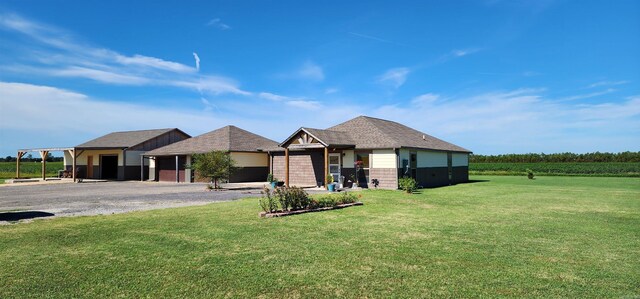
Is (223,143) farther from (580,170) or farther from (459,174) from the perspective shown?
(580,170)

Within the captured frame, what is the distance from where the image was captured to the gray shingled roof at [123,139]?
37.4 meters

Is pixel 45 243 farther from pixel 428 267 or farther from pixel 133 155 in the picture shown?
pixel 133 155

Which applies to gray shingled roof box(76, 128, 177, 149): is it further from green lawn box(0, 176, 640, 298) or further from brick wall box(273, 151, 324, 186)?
green lawn box(0, 176, 640, 298)

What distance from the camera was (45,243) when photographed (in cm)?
779

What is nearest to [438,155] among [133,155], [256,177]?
[256,177]

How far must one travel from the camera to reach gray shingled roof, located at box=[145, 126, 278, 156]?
32281 mm

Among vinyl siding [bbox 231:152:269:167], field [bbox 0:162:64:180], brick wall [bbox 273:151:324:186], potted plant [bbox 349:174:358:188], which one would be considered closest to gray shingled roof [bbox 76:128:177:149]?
field [bbox 0:162:64:180]

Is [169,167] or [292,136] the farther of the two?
[169,167]

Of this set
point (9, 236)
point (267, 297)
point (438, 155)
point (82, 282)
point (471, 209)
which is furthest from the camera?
point (438, 155)

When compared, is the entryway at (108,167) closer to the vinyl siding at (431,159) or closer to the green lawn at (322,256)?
the vinyl siding at (431,159)

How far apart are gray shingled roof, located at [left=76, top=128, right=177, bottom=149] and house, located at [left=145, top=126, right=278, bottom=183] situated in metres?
3.19

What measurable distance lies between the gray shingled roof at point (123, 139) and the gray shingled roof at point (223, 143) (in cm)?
290

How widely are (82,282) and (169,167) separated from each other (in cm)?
3117

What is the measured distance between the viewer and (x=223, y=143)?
3288 cm
